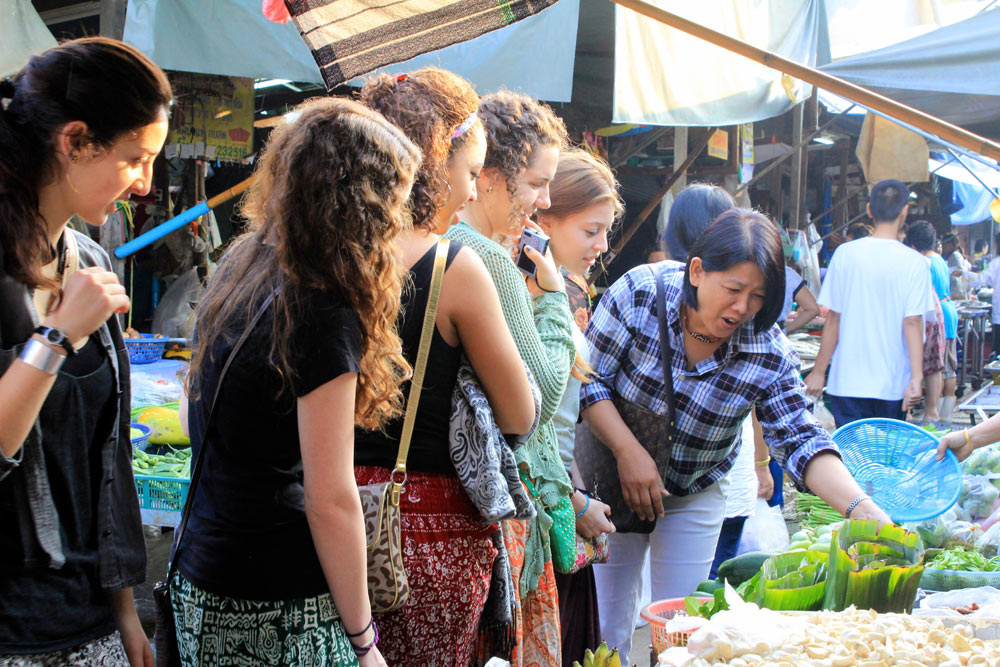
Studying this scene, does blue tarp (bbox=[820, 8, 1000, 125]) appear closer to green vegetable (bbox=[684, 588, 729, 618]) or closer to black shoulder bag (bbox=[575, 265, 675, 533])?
black shoulder bag (bbox=[575, 265, 675, 533])

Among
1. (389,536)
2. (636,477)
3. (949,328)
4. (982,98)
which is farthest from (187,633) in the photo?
(949,328)

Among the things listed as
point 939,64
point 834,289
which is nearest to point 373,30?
point 939,64

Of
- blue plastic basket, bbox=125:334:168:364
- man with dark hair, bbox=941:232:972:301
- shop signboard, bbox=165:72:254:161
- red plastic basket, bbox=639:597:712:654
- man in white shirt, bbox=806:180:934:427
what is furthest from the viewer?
man with dark hair, bbox=941:232:972:301

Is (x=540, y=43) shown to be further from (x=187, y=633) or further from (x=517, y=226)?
(x=187, y=633)

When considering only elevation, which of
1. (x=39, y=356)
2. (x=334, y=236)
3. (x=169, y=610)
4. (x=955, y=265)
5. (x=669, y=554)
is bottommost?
(x=955, y=265)

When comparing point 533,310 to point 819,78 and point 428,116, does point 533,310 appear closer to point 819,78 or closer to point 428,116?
point 428,116

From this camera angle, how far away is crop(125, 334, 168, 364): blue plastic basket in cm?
491

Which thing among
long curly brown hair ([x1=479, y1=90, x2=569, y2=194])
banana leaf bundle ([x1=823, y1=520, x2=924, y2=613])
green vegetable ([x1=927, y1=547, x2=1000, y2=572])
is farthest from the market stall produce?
long curly brown hair ([x1=479, y1=90, x2=569, y2=194])

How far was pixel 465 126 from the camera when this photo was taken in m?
1.94

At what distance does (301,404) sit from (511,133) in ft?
3.94

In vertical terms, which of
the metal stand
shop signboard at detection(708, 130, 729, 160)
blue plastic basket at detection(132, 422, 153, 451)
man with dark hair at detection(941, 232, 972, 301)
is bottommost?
the metal stand

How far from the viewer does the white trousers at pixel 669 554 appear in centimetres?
298

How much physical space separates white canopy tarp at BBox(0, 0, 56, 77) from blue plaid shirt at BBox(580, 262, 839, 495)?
275cm

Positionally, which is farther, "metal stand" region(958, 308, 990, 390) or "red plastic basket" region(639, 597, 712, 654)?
"metal stand" region(958, 308, 990, 390)
